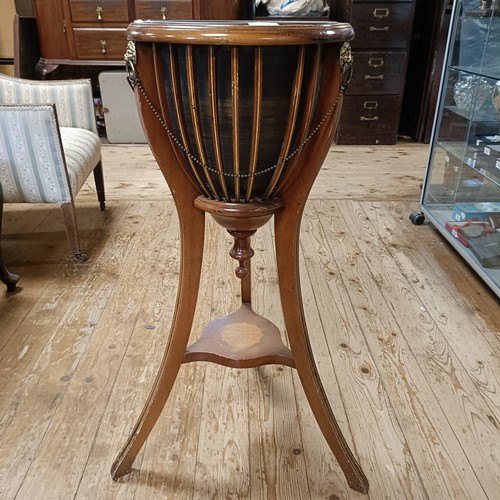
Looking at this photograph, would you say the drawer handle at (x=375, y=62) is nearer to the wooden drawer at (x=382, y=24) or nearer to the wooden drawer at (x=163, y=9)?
the wooden drawer at (x=382, y=24)

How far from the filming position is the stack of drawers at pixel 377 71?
119 inches

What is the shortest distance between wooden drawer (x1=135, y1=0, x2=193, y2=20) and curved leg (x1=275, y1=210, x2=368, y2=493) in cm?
266

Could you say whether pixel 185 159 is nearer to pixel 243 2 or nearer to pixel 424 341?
pixel 424 341

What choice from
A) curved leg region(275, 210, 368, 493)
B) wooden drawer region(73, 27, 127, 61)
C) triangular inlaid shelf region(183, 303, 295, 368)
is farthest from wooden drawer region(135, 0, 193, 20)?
curved leg region(275, 210, 368, 493)

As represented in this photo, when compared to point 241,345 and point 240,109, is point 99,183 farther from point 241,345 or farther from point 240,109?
point 240,109

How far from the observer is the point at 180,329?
954mm

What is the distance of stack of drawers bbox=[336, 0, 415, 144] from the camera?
3.04 meters

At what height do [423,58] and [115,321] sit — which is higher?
[423,58]

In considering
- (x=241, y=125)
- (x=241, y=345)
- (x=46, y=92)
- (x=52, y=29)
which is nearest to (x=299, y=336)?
(x=241, y=345)

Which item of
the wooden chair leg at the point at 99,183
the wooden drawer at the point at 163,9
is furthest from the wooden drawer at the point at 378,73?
the wooden chair leg at the point at 99,183

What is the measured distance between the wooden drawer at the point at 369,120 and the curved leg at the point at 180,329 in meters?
2.59

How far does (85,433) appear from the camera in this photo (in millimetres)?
1146

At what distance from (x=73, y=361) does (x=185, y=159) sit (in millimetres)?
817

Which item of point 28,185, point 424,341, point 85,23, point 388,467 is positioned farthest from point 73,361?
point 85,23
